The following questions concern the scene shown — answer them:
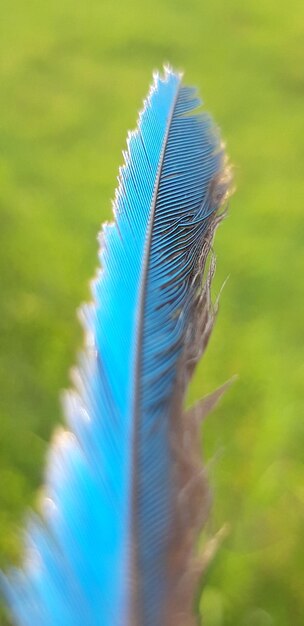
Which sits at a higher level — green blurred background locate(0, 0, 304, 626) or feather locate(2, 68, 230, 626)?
green blurred background locate(0, 0, 304, 626)

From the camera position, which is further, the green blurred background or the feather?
the green blurred background

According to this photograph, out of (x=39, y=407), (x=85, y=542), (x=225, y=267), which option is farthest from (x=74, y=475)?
(x=225, y=267)

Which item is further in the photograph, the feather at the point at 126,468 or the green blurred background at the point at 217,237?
the green blurred background at the point at 217,237

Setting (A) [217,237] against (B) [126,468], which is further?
(A) [217,237]

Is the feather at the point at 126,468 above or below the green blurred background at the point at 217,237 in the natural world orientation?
below

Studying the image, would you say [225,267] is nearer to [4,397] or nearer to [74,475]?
[4,397]
